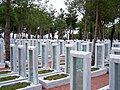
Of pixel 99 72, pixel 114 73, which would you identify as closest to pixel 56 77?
pixel 99 72

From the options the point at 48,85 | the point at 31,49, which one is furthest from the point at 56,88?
the point at 31,49

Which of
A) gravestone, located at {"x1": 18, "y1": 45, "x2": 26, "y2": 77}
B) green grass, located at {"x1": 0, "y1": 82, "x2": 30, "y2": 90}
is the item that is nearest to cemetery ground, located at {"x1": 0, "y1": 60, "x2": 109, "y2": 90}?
green grass, located at {"x1": 0, "y1": 82, "x2": 30, "y2": 90}

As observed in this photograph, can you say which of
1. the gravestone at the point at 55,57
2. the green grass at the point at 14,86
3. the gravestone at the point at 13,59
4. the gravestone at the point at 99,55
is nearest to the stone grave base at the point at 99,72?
the gravestone at the point at 99,55

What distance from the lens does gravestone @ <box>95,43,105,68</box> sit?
14406mm

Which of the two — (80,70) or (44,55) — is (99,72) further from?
(80,70)

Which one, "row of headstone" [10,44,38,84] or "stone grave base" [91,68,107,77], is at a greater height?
"row of headstone" [10,44,38,84]

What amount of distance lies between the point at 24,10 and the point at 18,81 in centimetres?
938

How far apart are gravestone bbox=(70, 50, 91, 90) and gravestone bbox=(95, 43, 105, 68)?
7355 mm

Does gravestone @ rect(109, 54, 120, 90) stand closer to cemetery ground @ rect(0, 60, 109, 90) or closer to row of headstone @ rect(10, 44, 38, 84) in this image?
cemetery ground @ rect(0, 60, 109, 90)

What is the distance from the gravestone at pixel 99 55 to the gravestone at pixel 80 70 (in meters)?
7.35

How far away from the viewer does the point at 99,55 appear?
1468cm

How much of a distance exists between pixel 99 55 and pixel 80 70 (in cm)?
785

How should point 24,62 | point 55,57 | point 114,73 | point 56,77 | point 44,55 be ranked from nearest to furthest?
point 114,73 → point 56,77 → point 24,62 → point 55,57 → point 44,55

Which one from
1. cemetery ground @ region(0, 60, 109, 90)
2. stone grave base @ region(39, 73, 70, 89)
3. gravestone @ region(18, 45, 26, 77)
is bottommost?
cemetery ground @ region(0, 60, 109, 90)
